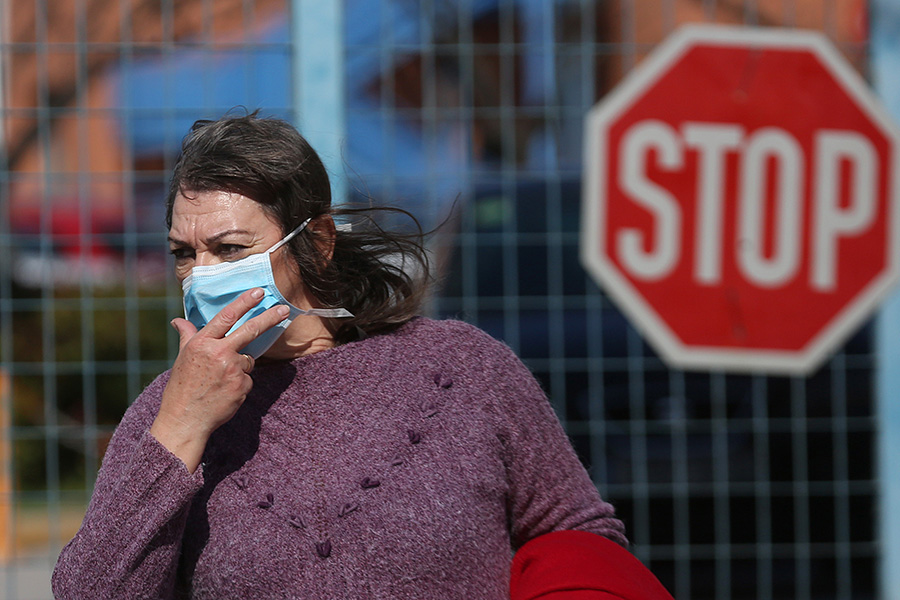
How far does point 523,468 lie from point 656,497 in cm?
200

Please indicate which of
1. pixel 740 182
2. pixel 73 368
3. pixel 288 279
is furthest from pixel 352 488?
pixel 740 182

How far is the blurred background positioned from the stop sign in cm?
9

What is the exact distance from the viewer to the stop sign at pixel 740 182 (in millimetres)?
3508

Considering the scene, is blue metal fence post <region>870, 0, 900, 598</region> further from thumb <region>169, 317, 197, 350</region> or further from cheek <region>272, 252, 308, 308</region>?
thumb <region>169, 317, 197, 350</region>

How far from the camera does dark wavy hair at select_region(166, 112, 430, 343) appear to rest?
5.57 ft

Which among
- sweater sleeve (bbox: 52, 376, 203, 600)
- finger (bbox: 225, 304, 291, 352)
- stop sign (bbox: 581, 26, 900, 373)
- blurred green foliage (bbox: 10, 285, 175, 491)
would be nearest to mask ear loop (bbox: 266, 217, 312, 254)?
finger (bbox: 225, 304, 291, 352)

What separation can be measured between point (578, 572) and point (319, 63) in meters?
2.22

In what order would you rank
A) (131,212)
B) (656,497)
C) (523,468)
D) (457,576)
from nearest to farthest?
(457,576), (523,468), (131,212), (656,497)

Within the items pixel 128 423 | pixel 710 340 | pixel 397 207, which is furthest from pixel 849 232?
pixel 128 423

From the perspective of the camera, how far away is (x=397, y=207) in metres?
2.06

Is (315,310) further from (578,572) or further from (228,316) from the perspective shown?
(578,572)

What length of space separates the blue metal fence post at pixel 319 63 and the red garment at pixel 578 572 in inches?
76.7

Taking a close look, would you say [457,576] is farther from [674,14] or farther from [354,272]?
[674,14]

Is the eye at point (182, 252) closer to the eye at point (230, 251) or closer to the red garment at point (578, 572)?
the eye at point (230, 251)
